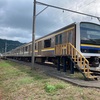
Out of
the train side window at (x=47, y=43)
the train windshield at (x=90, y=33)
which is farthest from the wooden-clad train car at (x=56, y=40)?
the train windshield at (x=90, y=33)

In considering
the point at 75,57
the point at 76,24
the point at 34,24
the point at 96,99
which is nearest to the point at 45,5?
the point at 34,24

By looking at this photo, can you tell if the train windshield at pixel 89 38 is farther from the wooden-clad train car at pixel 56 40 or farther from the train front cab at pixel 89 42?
the wooden-clad train car at pixel 56 40

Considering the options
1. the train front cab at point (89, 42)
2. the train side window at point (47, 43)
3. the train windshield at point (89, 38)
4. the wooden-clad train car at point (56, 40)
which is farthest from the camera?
the train side window at point (47, 43)

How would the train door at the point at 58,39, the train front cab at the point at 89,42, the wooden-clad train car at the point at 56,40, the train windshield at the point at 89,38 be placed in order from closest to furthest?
the train front cab at the point at 89,42 < the train windshield at the point at 89,38 < the wooden-clad train car at the point at 56,40 < the train door at the point at 58,39

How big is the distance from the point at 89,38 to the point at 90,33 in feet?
1.31

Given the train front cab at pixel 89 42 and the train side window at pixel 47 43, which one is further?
the train side window at pixel 47 43

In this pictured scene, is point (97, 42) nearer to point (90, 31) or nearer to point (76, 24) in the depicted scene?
point (90, 31)

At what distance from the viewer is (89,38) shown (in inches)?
492

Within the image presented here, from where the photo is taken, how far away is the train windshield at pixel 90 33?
1223cm

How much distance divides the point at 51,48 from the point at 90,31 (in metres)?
4.97

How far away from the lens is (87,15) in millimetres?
16438

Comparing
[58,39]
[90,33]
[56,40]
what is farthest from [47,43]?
[90,33]

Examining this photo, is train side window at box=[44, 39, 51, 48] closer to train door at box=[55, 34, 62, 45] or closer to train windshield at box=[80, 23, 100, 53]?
train door at box=[55, 34, 62, 45]

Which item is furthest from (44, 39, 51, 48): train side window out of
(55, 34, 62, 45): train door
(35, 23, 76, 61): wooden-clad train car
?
(55, 34, 62, 45): train door
